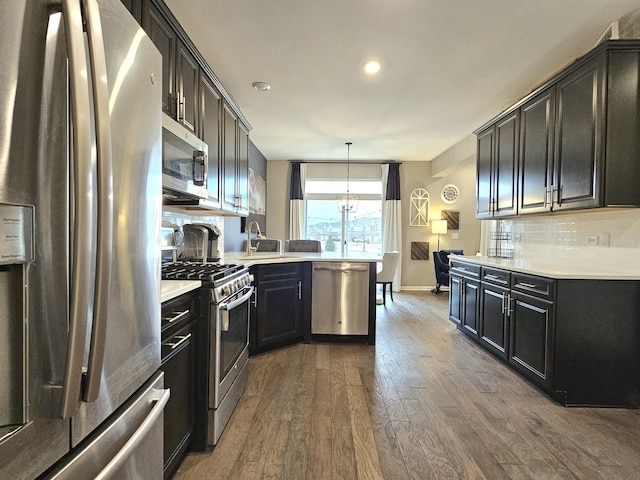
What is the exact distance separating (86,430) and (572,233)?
3676mm

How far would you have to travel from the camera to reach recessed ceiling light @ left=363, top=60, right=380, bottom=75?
9.82 ft

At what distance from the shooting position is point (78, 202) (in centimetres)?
62

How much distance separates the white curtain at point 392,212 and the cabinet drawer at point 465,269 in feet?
9.34

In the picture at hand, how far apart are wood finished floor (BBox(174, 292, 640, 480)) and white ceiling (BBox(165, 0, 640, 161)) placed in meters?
2.60

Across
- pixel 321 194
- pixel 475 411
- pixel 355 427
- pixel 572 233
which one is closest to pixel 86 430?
pixel 355 427

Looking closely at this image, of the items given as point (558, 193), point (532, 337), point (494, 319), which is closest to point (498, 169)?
point (558, 193)

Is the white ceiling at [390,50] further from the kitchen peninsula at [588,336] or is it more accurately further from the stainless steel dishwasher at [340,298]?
the stainless steel dishwasher at [340,298]

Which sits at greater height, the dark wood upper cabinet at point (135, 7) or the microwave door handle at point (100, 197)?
the dark wood upper cabinet at point (135, 7)

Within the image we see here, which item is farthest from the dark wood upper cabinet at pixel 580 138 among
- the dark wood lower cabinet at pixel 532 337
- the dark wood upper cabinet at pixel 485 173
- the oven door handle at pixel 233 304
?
the oven door handle at pixel 233 304

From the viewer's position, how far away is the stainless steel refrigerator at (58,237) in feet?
1.84

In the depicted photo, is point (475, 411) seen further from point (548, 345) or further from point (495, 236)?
point (495, 236)

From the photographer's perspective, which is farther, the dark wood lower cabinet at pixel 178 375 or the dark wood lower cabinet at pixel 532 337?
the dark wood lower cabinet at pixel 532 337

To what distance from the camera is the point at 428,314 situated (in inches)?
199

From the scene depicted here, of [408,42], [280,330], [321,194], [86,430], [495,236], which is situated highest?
[408,42]
